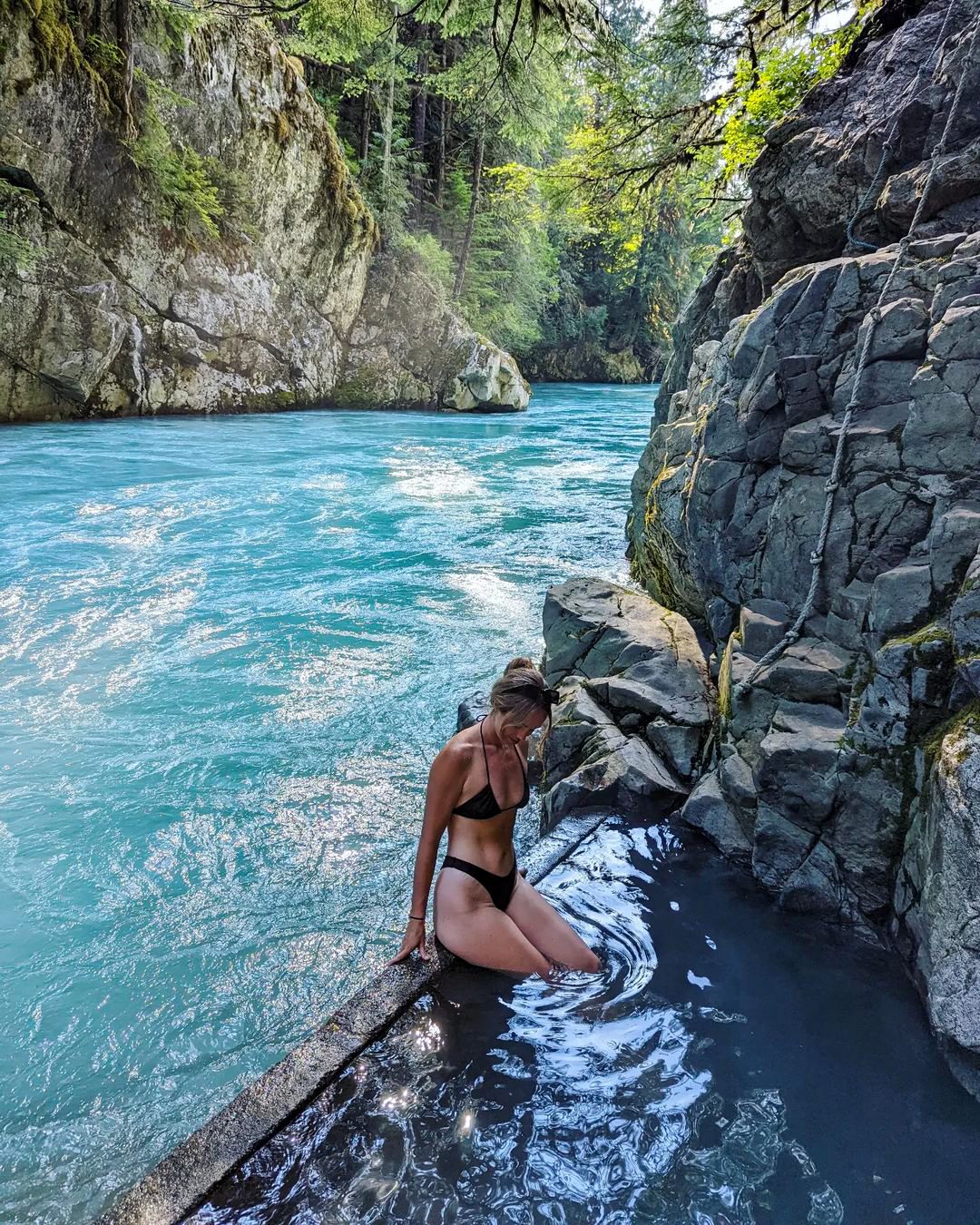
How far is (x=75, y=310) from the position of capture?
653 inches

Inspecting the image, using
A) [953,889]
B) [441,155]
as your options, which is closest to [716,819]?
[953,889]

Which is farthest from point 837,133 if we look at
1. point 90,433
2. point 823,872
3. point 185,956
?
point 90,433

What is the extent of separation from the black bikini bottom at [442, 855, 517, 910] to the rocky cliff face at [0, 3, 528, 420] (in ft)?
57.2

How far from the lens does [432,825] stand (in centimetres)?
311

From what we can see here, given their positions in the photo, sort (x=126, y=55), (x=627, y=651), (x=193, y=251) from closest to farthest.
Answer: (x=627, y=651)
(x=126, y=55)
(x=193, y=251)

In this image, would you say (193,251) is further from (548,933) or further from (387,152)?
(548,933)

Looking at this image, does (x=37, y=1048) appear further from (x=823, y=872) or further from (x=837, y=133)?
(x=837, y=133)

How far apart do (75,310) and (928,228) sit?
17.6 metres

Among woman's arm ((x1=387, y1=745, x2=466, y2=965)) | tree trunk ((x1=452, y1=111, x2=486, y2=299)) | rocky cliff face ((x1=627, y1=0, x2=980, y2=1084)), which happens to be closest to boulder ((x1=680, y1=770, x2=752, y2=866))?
rocky cliff face ((x1=627, y1=0, x2=980, y2=1084))

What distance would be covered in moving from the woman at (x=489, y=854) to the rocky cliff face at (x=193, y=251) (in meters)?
17.3

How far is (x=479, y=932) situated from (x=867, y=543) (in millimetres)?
2744

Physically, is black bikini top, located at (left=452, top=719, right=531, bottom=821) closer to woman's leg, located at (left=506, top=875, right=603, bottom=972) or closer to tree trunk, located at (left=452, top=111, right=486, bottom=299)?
woman's leg, located at (left=506, top=875, right=603, bottom=972)

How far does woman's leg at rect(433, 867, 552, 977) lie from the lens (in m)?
3.08

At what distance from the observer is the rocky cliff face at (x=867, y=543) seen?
3.08 metres
